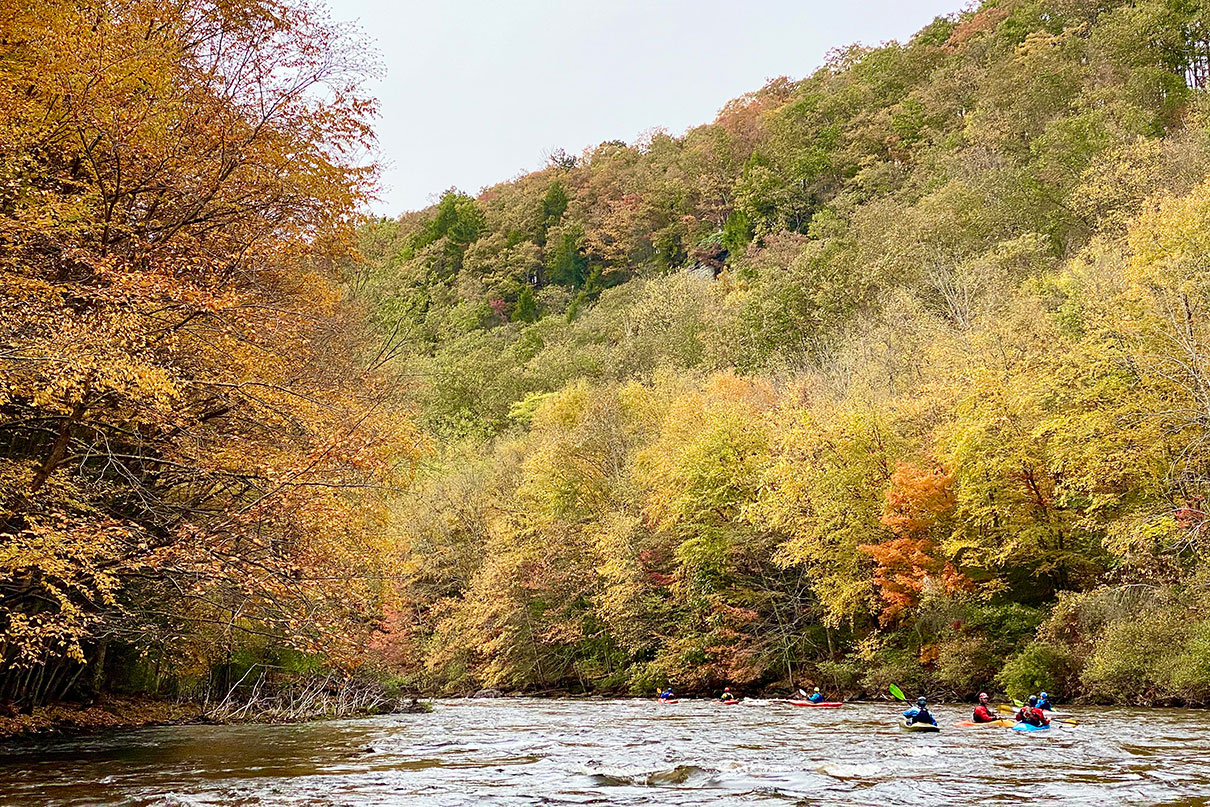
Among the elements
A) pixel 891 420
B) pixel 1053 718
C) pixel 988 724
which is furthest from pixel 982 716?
pixel 891 420

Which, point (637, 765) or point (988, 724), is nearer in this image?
point (637, 765)

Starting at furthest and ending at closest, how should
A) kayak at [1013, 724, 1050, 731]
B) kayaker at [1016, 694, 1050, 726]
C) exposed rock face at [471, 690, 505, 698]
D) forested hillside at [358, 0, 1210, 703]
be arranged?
1. exposed rock face at [471, 690, 505, 698]
2. forested hillside at [358, 0, 1210, 703]
3. kayaker at [1016, 694, 1050, 726]
4. kayak at [1013, 724, 1050, 731]

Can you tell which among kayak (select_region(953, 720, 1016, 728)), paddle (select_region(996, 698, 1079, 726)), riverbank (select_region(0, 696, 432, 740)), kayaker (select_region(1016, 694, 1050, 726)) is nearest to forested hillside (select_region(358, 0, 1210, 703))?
paddle (select_region(996, 698, 1079, 726))

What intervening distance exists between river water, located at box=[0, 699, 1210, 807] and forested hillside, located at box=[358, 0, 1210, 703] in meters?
4.72

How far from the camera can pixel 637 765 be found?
14680mm

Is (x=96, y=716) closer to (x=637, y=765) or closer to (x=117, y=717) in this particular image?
(x=117, y=717)

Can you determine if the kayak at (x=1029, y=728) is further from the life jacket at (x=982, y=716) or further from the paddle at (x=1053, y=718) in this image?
the life jacket at (x=982, y=716)

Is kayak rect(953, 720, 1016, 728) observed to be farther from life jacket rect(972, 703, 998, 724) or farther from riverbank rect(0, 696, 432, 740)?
riverbank rect(0, 696, 432, 740)

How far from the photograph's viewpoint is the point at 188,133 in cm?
1461

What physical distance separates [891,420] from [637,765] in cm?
2171

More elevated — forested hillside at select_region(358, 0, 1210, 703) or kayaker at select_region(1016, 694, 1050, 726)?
forested hillside at select_region(358, 0, 1210, 703)

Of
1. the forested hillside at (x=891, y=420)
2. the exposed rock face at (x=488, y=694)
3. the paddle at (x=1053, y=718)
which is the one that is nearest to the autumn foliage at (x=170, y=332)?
the forested hillside at (x=891, y=420)

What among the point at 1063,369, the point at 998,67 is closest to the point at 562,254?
the point at 998,67

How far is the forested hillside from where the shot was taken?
24469 mm
